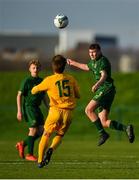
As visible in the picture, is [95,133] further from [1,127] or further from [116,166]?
[116,166]

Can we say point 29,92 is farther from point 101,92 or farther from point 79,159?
point 79,159

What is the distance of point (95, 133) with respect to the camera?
132 feet

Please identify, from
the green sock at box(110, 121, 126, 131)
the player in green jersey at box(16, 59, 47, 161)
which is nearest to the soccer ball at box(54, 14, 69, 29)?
the player in green jersey at box(16, 59, 47, 161)

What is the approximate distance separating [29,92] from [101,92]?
4.86ft

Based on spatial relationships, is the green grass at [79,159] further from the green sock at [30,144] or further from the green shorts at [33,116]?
the green shorts at [33,116]

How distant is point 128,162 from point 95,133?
67.3 feet

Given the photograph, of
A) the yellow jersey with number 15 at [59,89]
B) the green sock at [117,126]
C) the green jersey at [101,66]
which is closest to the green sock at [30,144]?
the green sock at [117,126]

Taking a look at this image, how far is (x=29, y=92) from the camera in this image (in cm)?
2106

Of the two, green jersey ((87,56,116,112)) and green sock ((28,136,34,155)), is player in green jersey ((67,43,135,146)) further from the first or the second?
green sock ((28,136,34,155))

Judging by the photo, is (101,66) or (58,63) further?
(101,66)

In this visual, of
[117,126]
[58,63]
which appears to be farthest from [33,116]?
[58,63]

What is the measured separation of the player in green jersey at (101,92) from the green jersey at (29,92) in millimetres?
948

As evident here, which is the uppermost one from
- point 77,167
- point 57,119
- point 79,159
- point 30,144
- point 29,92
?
point 57,119

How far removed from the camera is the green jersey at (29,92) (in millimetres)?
20922
